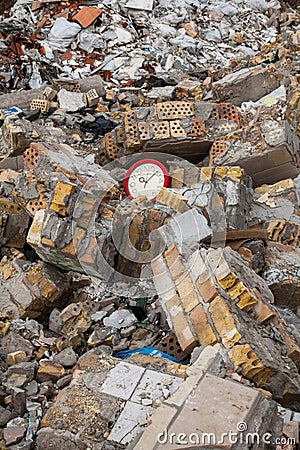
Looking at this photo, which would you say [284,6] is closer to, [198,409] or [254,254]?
[254,254]

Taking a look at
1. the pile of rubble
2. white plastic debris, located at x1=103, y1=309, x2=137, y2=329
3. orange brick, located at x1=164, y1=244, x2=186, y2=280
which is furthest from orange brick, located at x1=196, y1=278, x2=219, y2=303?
white plastic debris, located at x1=103, y1=309, x2=137, y2=329

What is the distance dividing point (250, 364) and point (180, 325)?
0.65 m

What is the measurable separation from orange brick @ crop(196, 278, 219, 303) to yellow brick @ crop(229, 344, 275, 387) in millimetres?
415

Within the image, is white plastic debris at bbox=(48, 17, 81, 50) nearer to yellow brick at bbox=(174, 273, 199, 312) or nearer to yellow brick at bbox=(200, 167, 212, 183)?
yellow brick at bbox=(200, 167, 212, 183)

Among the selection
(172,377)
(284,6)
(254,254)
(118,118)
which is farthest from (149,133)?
(284,6)

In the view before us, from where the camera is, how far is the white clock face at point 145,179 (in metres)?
5.40

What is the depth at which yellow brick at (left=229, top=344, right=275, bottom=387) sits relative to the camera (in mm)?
3369

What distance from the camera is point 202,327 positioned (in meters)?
3.71

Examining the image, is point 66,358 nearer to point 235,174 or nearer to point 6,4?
point 235,174

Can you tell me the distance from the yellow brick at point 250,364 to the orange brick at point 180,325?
36 centimetres

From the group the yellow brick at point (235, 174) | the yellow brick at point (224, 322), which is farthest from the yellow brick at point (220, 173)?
the yellow brick at point (224, 322)

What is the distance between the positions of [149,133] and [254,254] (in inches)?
108

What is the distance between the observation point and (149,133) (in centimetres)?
711

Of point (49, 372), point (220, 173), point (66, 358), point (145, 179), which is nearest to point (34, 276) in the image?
point (66, 358)
